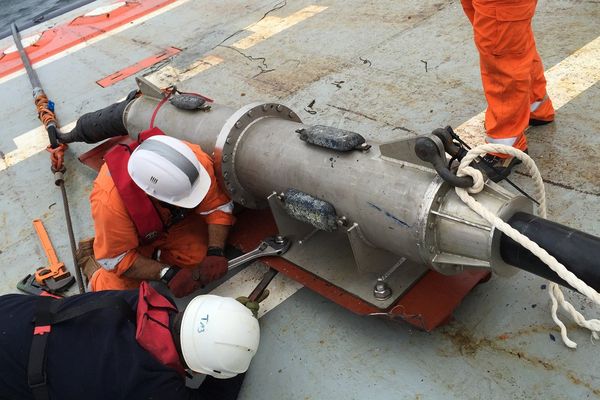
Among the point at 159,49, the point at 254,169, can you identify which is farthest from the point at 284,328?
the point at 159,49

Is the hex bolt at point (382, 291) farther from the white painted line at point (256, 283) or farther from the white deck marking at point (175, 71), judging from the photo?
the white deck marking at point (175, 71)

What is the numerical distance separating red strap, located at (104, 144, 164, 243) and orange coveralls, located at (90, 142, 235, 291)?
0.14 feet

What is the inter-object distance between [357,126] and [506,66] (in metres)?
1.24

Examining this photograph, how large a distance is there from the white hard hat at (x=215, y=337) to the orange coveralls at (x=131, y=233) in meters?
0.73

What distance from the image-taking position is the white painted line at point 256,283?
2.81 m

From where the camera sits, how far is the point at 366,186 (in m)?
2.20

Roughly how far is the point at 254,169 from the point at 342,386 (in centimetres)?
115

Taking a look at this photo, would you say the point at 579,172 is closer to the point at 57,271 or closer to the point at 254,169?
the point at 254,169

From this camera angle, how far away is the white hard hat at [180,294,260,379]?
2123 millimetres

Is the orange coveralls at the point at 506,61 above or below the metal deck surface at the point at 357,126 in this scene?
above

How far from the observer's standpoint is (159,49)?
620cm

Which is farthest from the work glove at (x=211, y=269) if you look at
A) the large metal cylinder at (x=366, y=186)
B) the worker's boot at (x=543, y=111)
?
the worker's boot at (x=543, y=111)

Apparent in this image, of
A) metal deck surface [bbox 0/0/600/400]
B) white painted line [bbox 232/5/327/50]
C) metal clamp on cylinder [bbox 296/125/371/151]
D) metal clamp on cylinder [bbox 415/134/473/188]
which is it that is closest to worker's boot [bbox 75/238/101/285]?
metal deck surface [bbox 0/0/600/400]

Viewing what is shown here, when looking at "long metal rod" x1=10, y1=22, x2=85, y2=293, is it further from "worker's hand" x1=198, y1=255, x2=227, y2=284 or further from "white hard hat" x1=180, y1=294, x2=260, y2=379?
"white hard hat" x1=180, y1=294, x2=260, y2=379
